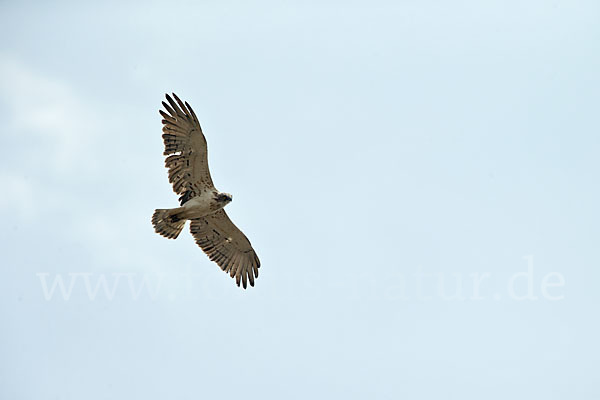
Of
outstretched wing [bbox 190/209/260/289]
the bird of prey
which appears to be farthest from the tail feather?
outstretched wing [bbox 190/209/260/289]

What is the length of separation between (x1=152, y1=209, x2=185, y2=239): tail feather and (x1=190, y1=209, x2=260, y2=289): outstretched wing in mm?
816

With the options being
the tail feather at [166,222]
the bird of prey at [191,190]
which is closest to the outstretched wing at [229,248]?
the bird of prey at [191,190]

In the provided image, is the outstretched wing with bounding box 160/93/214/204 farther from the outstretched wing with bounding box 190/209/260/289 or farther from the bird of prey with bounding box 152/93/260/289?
the outstretched wing with bounding box 190/209/260/289

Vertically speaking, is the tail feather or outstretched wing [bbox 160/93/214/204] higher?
outstretched wing [bbox 160/93/214/204]

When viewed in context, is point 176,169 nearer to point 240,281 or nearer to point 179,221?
point 179,221

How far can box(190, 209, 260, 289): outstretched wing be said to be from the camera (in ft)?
71.9

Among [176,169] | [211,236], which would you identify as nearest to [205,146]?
[176,169]

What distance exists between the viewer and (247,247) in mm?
22281

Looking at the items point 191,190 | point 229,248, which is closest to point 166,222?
point 191,190

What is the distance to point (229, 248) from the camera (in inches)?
880

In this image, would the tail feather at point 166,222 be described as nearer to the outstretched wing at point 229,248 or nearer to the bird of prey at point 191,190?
the bird of prey at point 191,190

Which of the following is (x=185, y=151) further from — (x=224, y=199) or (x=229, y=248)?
(x=229, y=248)

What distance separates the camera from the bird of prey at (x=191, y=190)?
20406 millimetres

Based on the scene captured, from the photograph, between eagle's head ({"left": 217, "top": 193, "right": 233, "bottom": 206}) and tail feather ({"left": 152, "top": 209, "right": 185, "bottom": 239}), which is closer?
eagle's head ({"left": 217, "top": 193, "right": 233, "bottom": 206})
